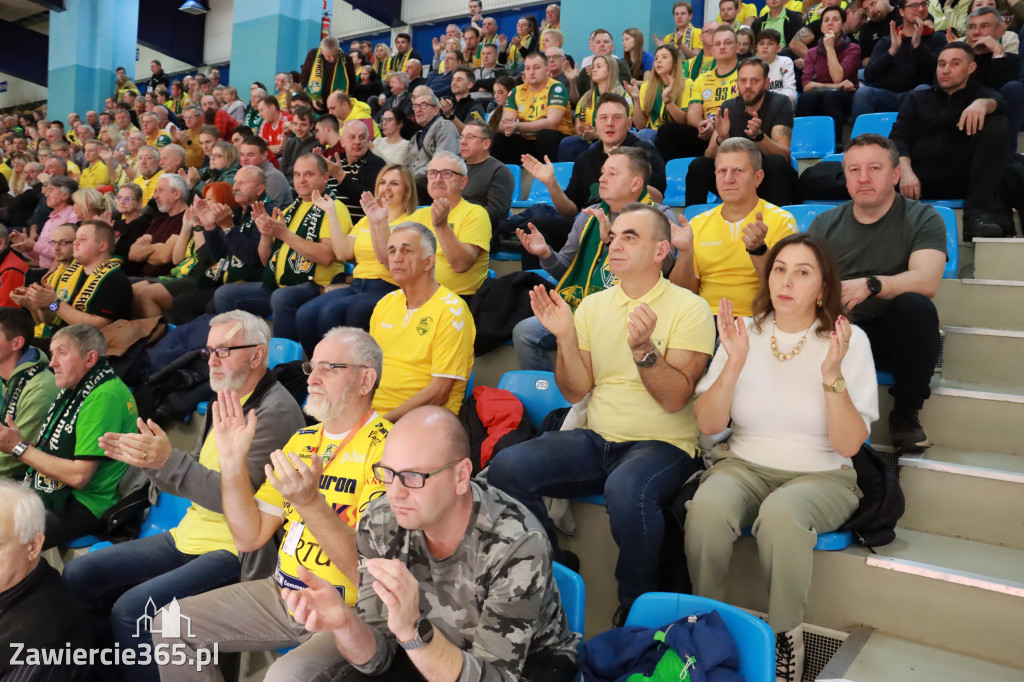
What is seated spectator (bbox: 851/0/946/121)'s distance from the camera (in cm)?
457

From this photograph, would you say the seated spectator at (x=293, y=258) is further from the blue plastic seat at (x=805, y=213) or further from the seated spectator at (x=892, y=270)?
the seated spectator at (x=892, y=270)

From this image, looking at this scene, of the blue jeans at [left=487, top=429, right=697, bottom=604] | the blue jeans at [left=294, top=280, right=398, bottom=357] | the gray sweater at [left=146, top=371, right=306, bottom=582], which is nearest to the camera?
the blue jeans at [left=487, top=429, right=697, bottom=604]

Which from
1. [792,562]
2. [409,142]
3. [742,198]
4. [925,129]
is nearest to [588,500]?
[792,562]

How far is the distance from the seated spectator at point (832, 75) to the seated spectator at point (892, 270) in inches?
92.2

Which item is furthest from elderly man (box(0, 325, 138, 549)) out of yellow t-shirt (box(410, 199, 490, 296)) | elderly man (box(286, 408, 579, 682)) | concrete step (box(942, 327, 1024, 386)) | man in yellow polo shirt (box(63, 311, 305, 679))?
concrete step (box(942, 327, 1024, 386))

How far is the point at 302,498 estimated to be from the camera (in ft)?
5.56

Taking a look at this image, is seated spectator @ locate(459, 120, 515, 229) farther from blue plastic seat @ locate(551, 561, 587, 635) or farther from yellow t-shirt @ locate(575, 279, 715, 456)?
blue plastic seat @ locate(551, 561, 587, 635)

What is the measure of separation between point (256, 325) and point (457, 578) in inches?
A: 53.6

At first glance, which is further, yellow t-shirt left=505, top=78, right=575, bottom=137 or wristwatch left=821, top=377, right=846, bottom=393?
yellow t-shirt left=505, top=78, right=575, bottom=137

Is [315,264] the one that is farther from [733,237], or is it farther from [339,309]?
[733,237]

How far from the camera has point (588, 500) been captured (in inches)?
91.2

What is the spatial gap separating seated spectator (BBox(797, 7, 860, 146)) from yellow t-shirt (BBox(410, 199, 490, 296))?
255 cm

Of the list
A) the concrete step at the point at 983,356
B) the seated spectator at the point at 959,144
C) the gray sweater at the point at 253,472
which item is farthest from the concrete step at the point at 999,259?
the gray sweater at the point at 253,472

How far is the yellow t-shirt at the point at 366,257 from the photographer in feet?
12.6
